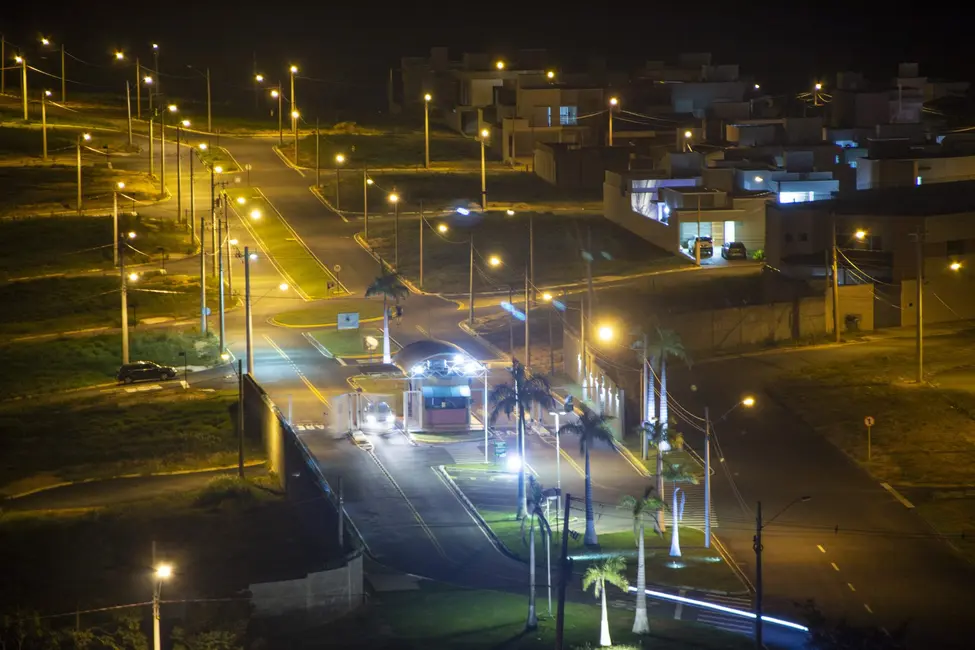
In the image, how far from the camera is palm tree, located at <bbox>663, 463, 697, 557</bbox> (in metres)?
42.4

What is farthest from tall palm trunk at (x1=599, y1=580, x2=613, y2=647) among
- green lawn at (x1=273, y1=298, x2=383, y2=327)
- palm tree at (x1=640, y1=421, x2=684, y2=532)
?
green lawn at (x1=273, y1=298, x2=383, y2=327)

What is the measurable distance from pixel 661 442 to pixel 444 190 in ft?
149

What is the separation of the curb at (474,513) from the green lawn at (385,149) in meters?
49.3

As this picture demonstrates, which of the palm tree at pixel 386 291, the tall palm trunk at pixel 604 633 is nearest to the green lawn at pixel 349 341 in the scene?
the palm tree at pixel 386 291

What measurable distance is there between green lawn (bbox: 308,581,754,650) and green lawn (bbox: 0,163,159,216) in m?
52.3

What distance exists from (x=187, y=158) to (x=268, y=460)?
48.4m

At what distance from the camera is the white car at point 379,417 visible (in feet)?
176

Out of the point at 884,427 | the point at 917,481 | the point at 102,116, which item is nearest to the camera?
the point at 917,481

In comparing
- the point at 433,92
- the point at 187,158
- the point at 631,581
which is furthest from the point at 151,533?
the point at 433,92

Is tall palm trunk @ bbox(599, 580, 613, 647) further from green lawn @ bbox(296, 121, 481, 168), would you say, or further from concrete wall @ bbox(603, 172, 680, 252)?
green lawn @ bbox(296, 121, 481, 168)

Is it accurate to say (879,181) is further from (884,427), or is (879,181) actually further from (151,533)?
(151,533)

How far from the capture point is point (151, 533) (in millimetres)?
45344

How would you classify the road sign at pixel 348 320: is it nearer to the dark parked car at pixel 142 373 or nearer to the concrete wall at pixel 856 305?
the dark parked car at pixel 142 373

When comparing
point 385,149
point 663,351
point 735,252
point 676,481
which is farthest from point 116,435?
point 385,149
